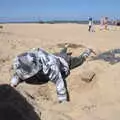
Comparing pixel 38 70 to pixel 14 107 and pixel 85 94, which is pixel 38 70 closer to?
pixel 85 94

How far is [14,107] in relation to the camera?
5738 mm

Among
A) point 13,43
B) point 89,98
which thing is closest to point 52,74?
point 89,98

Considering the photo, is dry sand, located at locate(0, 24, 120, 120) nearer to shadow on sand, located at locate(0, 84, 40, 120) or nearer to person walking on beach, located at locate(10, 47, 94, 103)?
person walking on beach, located at locate(10, 47, 94, 103)

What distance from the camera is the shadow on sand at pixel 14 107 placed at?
17.9 feet

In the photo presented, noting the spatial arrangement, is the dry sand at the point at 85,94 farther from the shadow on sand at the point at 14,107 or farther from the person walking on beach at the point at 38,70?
the shadow on sand at the point at 14,107

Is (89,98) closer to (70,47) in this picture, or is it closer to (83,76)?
(83,76)

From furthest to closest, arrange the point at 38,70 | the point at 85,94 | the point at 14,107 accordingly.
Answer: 1. the point at 38,70
2. the point at 85,94
3. the point at 14,107

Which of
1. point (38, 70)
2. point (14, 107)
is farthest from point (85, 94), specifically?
point (14, 107)

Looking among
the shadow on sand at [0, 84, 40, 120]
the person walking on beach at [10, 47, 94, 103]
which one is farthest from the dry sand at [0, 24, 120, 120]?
the shadow on sand at [0, 84, 40, 120]

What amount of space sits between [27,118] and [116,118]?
4.92 feet

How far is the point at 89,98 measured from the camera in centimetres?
720

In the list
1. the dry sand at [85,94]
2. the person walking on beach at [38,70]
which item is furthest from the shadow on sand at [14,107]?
the person walking on beach at [38,70]

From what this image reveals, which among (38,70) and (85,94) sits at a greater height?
(38,70)

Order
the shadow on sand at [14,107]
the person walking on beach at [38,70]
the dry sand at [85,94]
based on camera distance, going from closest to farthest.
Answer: the shadow on sand at [14,107] → the dry sand at [85,94] → the person walking on beach at [38,70]
